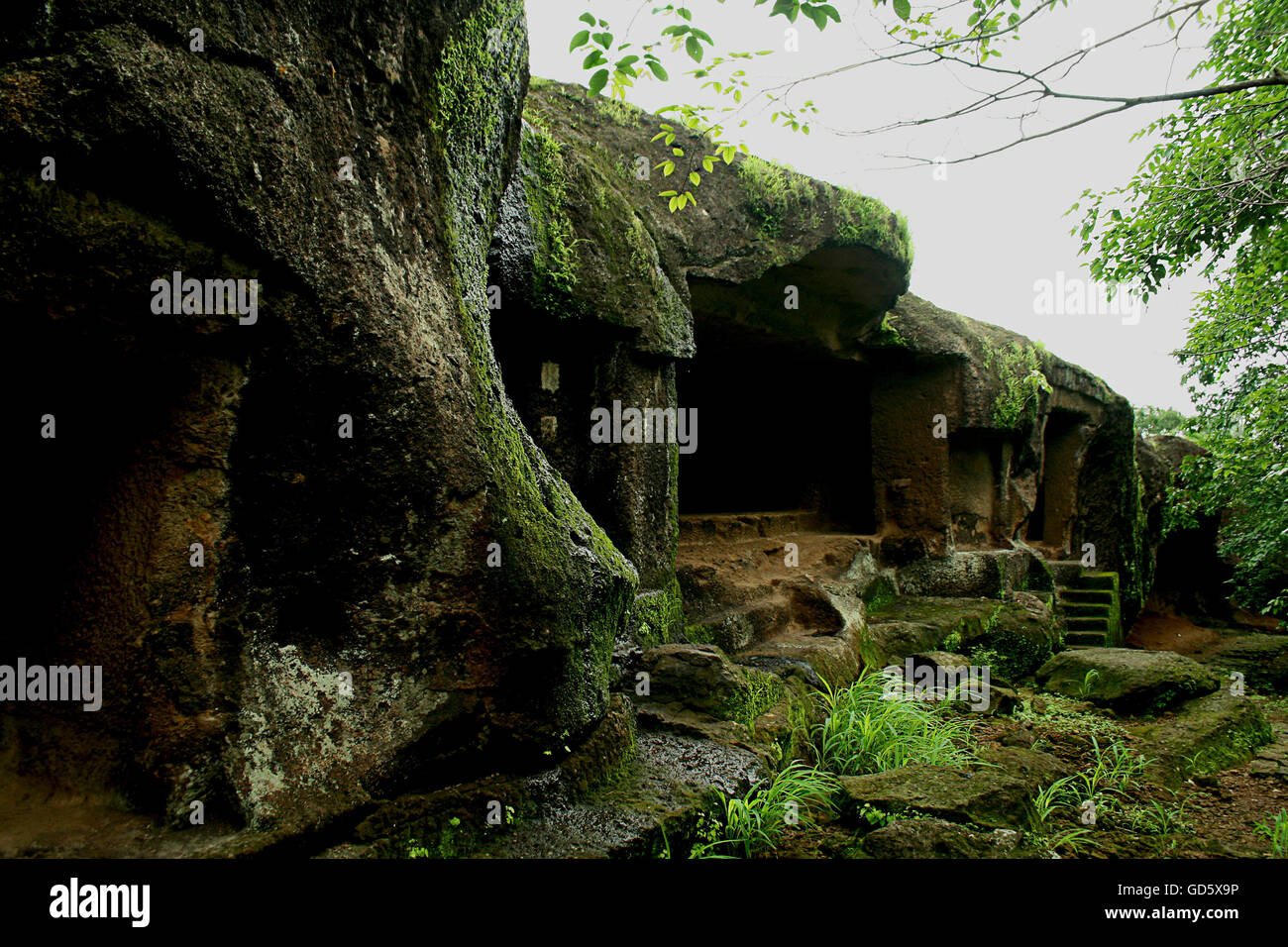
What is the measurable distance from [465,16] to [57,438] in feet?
5.87

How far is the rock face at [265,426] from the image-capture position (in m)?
1.71

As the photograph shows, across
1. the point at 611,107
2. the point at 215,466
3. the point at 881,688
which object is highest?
the point at 611,107

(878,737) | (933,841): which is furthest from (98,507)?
(878,737)

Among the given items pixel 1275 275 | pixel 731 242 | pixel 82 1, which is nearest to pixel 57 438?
pixel 82 1

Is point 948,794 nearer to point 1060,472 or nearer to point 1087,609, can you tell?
point 1087,609

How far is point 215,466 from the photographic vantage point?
1938mm

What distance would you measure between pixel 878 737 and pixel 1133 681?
2709mm

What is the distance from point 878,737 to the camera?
4035 mm

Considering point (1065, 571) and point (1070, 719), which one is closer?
point (1070, 719)

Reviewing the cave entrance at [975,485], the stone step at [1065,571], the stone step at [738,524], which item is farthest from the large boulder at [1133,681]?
the stone step at [1065,571]

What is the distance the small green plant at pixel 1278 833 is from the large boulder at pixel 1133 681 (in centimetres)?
178

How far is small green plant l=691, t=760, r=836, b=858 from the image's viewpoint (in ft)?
9.10

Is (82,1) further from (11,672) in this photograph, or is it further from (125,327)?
(11,672)
